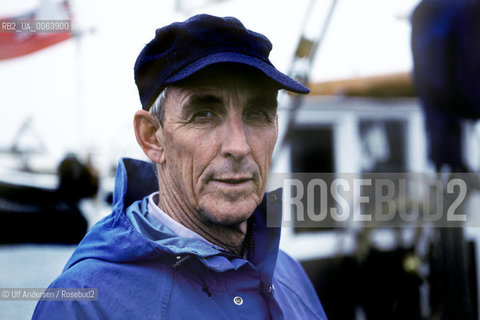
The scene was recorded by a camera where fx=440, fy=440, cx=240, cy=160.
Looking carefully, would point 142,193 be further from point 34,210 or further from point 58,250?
point 34,210

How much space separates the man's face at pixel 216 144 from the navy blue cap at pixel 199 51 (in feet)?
0.17

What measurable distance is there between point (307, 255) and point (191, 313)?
3437 mm

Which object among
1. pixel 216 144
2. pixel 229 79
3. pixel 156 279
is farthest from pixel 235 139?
pixel 156 279

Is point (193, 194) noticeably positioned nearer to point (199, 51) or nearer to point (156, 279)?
point (156, 279)

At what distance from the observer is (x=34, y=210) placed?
1.95 metres

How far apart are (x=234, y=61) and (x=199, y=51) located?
98 millimetres

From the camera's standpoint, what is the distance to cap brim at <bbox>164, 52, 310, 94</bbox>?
113cm

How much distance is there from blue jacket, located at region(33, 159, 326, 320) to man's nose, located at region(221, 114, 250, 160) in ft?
0.85

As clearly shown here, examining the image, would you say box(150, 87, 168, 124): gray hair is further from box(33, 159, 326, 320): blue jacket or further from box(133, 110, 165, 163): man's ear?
box(33, 159, 326, 320): blue jacket

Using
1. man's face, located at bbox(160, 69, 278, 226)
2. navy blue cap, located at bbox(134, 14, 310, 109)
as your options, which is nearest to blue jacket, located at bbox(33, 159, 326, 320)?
man's face, located at bbox(160, 69, 278, 226)

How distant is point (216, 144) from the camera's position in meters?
1.20

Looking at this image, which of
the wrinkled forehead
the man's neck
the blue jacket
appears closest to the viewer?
the blue jacket

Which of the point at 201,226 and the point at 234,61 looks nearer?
the point at 234,61

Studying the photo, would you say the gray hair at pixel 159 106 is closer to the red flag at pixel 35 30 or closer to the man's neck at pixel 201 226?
the man's neck at pixel 201 226
